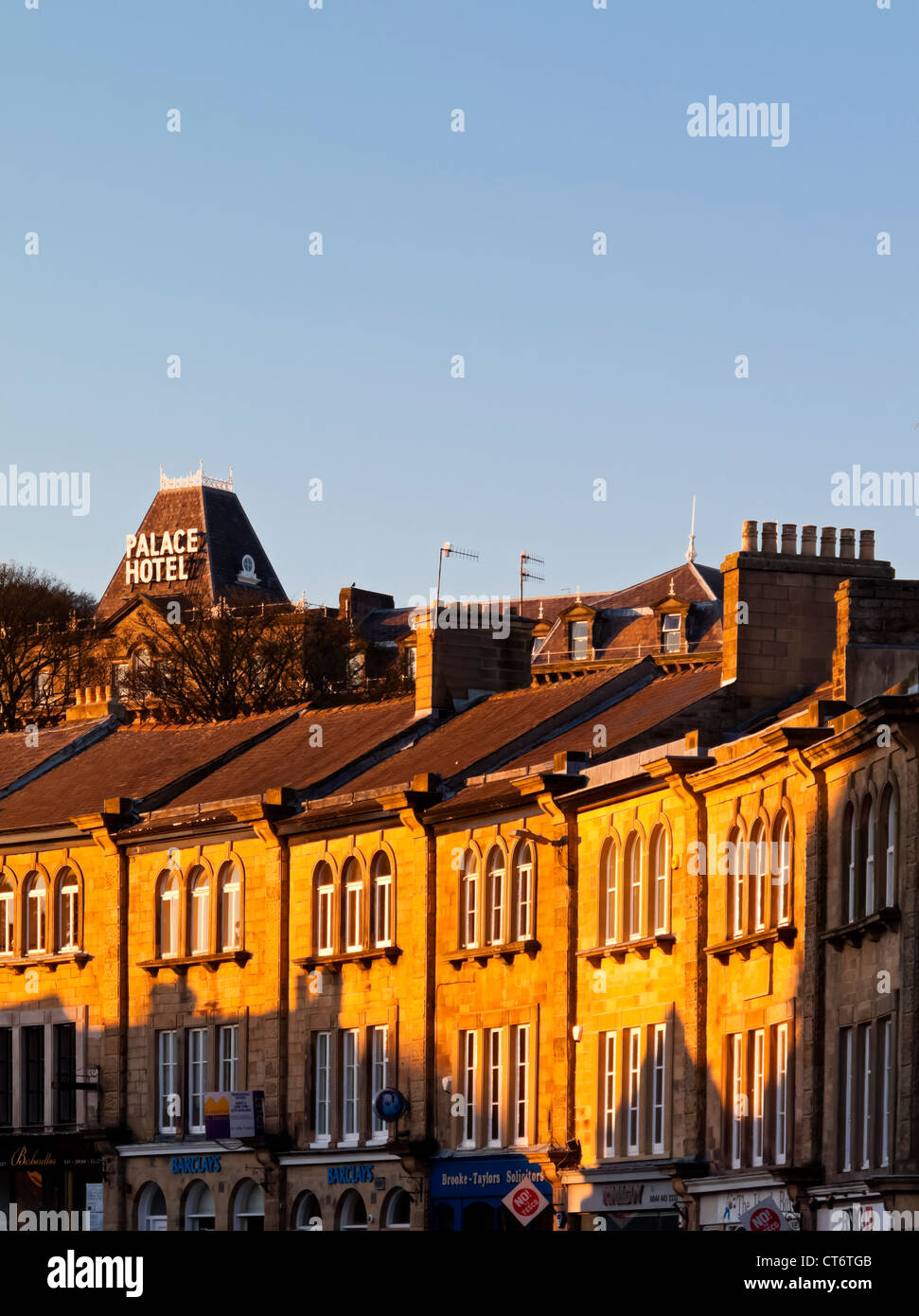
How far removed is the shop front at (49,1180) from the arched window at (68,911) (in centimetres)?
468

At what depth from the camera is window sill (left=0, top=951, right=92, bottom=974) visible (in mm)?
64000

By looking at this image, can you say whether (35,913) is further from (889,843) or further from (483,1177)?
(889,843)

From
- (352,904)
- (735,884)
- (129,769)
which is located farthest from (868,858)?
(129,769)

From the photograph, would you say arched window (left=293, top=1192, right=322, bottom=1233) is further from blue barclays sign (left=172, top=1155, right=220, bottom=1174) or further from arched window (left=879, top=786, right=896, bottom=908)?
arched window (left=879, top=786, right=896, bottom=908)

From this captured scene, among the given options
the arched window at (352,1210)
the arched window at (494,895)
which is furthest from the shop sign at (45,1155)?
the arched window at (494,895)

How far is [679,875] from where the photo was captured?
48.4 metres

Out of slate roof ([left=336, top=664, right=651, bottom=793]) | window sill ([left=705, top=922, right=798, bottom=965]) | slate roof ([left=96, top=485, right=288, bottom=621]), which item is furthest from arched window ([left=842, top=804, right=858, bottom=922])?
slate roof ([left=96, top=485, right=288, bottom=621])

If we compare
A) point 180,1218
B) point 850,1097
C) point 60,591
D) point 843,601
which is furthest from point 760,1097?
point 60,591

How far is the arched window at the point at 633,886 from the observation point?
50.2 meters

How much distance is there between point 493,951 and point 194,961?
9.78m

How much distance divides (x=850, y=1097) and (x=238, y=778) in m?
25.3
